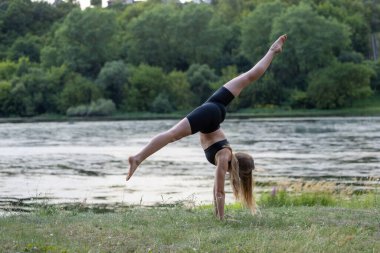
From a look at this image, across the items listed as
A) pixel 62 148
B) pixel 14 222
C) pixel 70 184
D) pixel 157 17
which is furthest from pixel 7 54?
pixel 14 222

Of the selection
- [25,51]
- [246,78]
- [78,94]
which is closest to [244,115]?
[78,94]

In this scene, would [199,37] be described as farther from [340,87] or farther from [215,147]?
[215,147]

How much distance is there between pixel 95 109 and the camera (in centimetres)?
9050

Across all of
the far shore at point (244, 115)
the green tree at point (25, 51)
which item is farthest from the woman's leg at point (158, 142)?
the green tree at point (25, 51)

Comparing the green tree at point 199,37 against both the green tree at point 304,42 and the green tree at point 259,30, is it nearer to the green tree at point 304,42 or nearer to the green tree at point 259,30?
the green tree at point 259,30

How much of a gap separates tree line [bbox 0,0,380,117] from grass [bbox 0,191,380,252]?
3057 inches

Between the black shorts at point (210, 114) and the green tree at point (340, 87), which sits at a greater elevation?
the black shorts at point (210, 114)

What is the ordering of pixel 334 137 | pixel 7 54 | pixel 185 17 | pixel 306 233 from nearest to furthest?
pixel 306 233 → pixel 334 137 → pixel 185 17 → pixel 7 54

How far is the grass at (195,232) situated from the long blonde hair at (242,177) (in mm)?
287

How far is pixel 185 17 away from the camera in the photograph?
109 m

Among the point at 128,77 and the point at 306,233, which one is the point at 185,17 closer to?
the point at 128,77

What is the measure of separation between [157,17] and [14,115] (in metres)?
27.5

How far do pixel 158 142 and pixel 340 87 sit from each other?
268 feet

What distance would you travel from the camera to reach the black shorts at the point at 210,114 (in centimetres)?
1016
